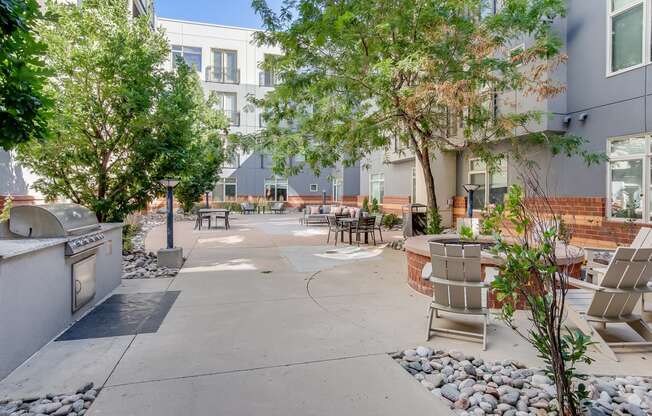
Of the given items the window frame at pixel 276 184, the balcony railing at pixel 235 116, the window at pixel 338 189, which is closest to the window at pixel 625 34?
the window at pixel 338 189

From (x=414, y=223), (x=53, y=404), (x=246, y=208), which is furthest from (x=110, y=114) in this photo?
(x=246, y=208)

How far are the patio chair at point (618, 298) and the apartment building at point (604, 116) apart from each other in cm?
472

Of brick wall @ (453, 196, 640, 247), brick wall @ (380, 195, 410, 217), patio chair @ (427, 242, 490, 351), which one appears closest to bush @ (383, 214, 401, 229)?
brick wall @ (380, 195, 410, 217)

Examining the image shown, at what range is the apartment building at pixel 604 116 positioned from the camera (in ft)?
25.2

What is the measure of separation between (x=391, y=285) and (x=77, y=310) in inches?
176

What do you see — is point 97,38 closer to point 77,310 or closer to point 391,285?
point 77,310

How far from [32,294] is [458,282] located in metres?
4.24

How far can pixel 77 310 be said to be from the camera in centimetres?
443

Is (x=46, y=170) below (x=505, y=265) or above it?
above

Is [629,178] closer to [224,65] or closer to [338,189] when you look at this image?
[338,189]

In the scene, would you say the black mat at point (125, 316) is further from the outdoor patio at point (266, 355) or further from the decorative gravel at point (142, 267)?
the decorative gravel at point (142, 267)

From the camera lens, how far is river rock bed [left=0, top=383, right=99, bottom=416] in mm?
2533

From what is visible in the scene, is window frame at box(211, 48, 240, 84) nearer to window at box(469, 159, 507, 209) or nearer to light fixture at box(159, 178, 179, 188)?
window at box(469, 159, 507, 209)

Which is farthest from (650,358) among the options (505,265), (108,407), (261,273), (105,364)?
(261,273)
